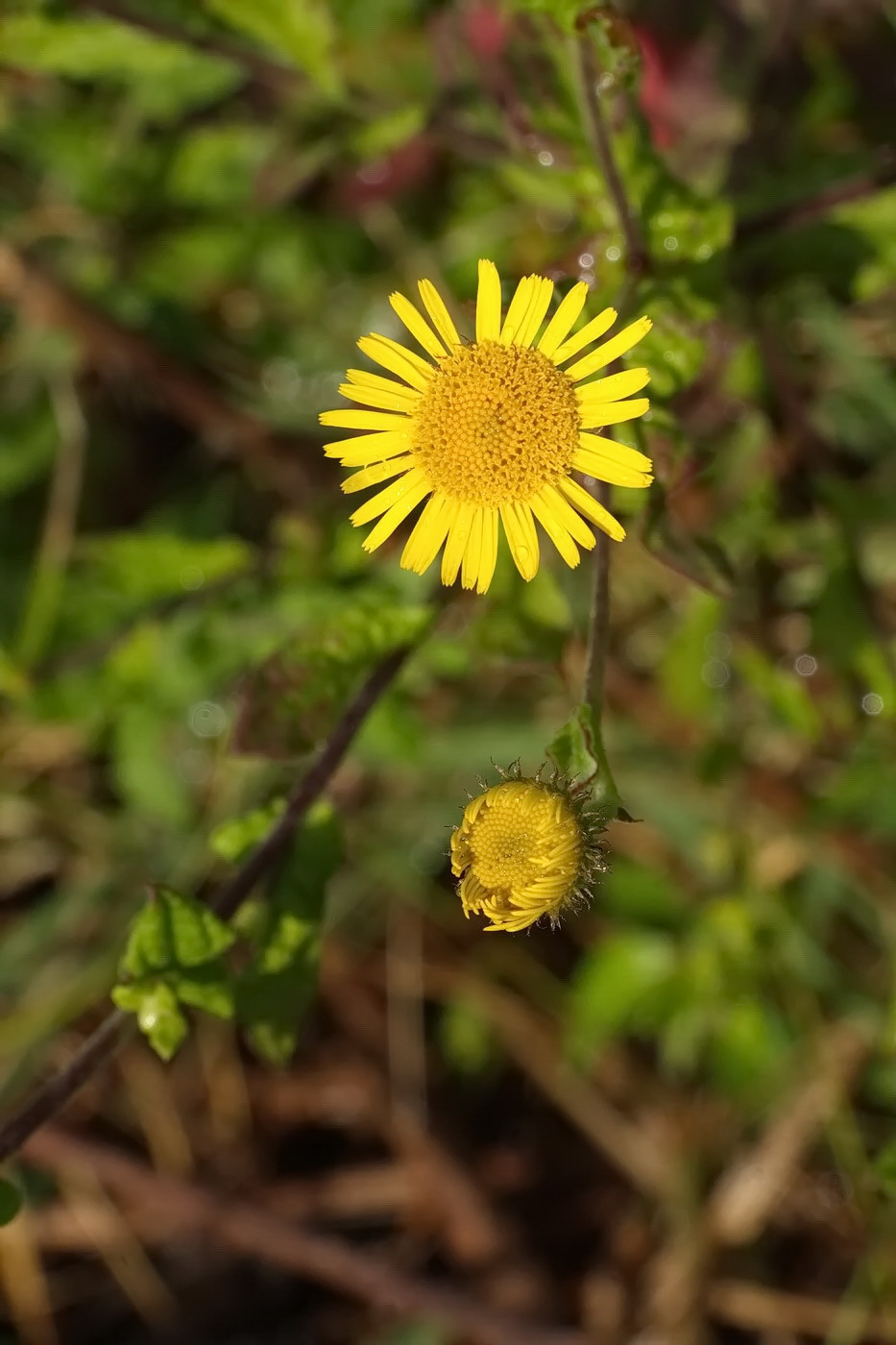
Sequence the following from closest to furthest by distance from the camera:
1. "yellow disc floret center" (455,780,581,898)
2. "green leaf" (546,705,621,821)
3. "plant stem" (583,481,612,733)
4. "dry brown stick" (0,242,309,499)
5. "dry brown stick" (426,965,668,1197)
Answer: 1. "yellow disc floret center" (455,780,581,898)
2. "green leaf" (546,705,621,821)
3. "plant stem" (583,481,612,733)
4. "dry brown stick" (0,242,309,499)
5. "dry brown stick" (426,965,668,1197)

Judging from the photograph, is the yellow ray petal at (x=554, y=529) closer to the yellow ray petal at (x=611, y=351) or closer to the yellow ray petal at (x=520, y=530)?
the yellow ray petal at (x=520, y=530)

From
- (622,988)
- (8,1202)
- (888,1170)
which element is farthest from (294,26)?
(888,1170)

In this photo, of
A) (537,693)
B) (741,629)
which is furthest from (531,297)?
(537,693)

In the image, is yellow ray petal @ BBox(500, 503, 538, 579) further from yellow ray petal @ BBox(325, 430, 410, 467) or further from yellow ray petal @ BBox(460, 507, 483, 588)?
yellow ray petal @ BBox(325, 430, 410, 467)

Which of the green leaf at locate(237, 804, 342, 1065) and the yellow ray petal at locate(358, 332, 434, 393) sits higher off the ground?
the yellow ray petal at locate(358, 332, 434, 393)

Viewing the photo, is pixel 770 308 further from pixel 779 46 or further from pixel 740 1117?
pixel 740 1117

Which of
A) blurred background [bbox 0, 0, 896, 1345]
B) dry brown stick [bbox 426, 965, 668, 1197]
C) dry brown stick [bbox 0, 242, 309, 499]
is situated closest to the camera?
blurred background [bbox 0, 0, 896, 1345]

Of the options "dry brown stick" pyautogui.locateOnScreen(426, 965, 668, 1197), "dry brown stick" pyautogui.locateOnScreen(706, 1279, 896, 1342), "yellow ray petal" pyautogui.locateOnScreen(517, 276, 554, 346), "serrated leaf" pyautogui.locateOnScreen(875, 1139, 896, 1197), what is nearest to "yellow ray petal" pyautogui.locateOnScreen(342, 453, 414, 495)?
"yellow ray petal" pyautogui.locateOnScreen(517, 276, 554, 346)
